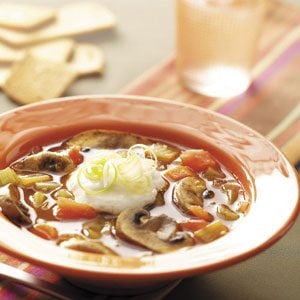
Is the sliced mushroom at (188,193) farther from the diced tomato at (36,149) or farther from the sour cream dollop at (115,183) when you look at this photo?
the diced tomato at (36,149)

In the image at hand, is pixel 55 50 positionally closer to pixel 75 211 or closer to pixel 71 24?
pixel 71 24

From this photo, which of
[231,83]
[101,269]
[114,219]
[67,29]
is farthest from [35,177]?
[67,29]

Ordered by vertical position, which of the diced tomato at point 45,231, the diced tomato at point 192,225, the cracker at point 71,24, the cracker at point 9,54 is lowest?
the cracker at point 9,54

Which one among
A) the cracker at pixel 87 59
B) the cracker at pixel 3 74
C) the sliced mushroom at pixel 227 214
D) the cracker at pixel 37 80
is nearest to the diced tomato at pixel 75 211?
the sliced mushroom at pixel 227 214

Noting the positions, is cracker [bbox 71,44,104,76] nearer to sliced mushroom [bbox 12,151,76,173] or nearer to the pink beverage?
the pink beverage

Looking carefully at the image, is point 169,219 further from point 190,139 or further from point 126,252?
point 190,139

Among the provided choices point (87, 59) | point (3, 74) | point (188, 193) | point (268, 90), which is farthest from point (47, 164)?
point (268, 90)
